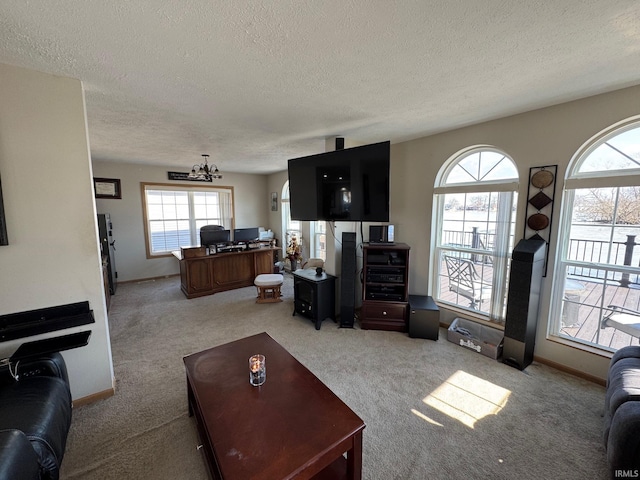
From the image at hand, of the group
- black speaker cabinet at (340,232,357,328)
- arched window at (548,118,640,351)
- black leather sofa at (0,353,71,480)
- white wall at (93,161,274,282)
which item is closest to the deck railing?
arched window at (548,118,640,351)

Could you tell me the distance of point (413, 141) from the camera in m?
3.54

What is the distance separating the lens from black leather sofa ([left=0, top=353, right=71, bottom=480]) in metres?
1.09

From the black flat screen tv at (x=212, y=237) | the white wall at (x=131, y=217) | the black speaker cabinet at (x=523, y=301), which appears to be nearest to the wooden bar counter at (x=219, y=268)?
the black flat screen tv at (x=212, y=237)

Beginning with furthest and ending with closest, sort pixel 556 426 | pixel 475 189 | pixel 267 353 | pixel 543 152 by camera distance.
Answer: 1. pixel 475 189
2. pixel 543 152
3. pixel 267 353
4. pixel 556 426

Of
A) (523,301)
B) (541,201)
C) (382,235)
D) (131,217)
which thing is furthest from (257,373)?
(131,217)

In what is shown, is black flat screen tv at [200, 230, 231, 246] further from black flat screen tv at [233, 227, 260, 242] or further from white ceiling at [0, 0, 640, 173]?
white ceiling at [0, 0, 640, 173]

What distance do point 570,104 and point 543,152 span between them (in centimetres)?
43

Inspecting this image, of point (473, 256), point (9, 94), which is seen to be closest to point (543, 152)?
point (473, 256)

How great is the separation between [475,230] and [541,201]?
28.5 inches

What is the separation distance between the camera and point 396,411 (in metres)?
2.00

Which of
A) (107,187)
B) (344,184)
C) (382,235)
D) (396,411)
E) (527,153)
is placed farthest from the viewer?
(107,187)

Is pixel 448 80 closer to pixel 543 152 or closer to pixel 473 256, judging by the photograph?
pixel 543 152

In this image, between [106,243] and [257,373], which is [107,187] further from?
[257,373]

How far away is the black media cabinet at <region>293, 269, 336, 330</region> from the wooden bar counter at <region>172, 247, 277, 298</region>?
5.98 feet
